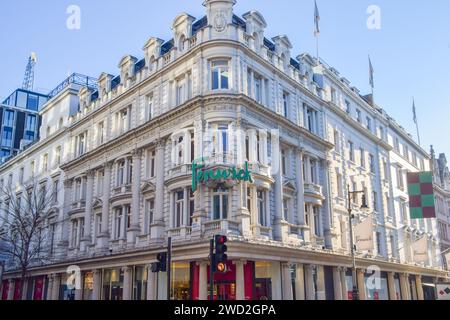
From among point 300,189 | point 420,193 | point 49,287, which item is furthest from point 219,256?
point 49,287

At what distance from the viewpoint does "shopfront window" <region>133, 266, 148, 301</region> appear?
2804 cm

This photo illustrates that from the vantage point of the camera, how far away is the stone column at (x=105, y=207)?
32.4 metres

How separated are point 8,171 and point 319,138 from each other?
37.7 metres

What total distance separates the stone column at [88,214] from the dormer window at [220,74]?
14565 millimetres

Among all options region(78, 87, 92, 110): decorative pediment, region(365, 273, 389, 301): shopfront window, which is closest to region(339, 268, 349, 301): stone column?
region(365, 273, 389, 301): shopfront window

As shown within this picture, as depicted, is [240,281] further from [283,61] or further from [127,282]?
[283,61]

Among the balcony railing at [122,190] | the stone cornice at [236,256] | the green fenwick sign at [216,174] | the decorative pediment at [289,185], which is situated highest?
the balcony railing at [122,190]

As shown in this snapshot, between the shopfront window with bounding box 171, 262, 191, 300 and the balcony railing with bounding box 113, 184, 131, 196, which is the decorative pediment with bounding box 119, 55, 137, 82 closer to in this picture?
the balcony railing with bounding box 113, 184, 131, 196

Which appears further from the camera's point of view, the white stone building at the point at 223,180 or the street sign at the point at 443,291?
the white stone building at the point at 223,180

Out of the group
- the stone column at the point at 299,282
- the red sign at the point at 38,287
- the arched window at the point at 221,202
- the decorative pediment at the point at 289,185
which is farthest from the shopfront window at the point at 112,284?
the decorative pediment at the point at 289,185

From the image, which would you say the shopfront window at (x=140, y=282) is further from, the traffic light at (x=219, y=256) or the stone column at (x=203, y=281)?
the traffic light at (x=219, y=256)

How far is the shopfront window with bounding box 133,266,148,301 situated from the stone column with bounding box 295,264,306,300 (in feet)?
30.0

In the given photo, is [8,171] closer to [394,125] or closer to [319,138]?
[319,138]

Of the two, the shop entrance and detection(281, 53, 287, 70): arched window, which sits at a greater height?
detection(281, 53, 287, 70): arched window
